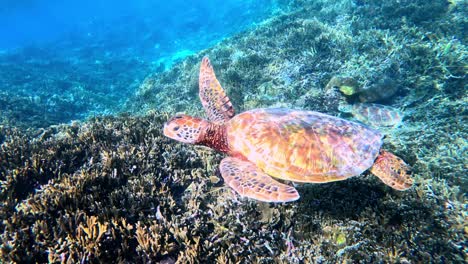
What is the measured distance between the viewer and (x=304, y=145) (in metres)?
3.32

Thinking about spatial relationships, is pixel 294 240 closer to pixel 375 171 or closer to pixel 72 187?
pixel 375 171

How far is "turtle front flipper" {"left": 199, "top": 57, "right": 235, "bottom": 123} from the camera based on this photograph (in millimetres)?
4629

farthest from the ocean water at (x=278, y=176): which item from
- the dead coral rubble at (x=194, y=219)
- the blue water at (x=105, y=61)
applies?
the blue water at (x=105, y=61)

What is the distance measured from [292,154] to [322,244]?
119 centimetres

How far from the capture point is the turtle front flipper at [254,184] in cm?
Answer: 277

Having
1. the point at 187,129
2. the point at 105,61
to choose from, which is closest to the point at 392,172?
the point at 187,129

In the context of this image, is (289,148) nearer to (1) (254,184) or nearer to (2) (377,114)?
(1) (254,184)

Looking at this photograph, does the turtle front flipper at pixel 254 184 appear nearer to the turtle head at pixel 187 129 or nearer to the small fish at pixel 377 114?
the turtle head at pixel 187 129

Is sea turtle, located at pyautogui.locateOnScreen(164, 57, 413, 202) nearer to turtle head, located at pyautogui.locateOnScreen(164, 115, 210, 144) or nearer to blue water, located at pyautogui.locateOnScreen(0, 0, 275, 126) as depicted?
turtle head, located at pyautogui.locateOnScreen(164, 115, 210, 144)

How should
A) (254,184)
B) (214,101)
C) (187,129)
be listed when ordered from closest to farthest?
(254,184) < (187,129) < (214,101)

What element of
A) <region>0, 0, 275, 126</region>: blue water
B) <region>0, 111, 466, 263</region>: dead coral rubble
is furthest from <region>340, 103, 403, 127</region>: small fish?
<region>0, 0, 275, 126</region>: blue water

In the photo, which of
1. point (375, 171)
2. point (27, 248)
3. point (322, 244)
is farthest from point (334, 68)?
point (27, 248)

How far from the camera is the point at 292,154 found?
329 centimetres

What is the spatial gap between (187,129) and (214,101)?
1320 millimetres
